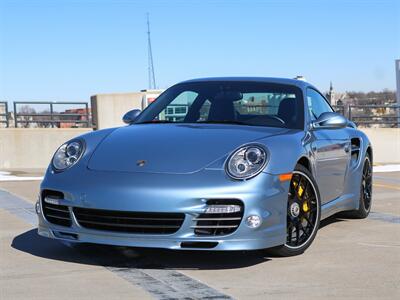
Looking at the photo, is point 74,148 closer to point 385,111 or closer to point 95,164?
point 95,164

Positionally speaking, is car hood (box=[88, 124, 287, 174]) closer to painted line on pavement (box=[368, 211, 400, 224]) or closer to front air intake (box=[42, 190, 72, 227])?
front air intake (box=[42, 190, 72, 227])

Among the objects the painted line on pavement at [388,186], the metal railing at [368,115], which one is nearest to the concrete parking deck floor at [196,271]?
the painted line on pavement at [388,186]

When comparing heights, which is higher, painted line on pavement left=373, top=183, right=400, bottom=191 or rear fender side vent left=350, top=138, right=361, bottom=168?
rear fender side vent left=350, top=138, right=361, bottom=168

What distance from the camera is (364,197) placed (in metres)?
6.80

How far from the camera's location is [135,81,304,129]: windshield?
5387 mm

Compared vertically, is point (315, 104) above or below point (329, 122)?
above

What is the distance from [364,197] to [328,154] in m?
1.41

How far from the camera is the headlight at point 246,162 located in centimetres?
431

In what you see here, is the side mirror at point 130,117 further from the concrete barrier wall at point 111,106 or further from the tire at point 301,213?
the concrete barrier wall at point 111,106

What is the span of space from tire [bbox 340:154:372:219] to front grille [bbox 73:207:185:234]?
3042 millimetres

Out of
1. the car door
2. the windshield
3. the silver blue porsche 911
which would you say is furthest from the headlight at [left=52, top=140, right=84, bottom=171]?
the car door

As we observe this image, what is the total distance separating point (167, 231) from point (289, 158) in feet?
3.65

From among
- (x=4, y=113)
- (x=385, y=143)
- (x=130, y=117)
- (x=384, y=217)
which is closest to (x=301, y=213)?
(x=130, y=117)

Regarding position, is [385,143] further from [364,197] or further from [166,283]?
[166,283]
